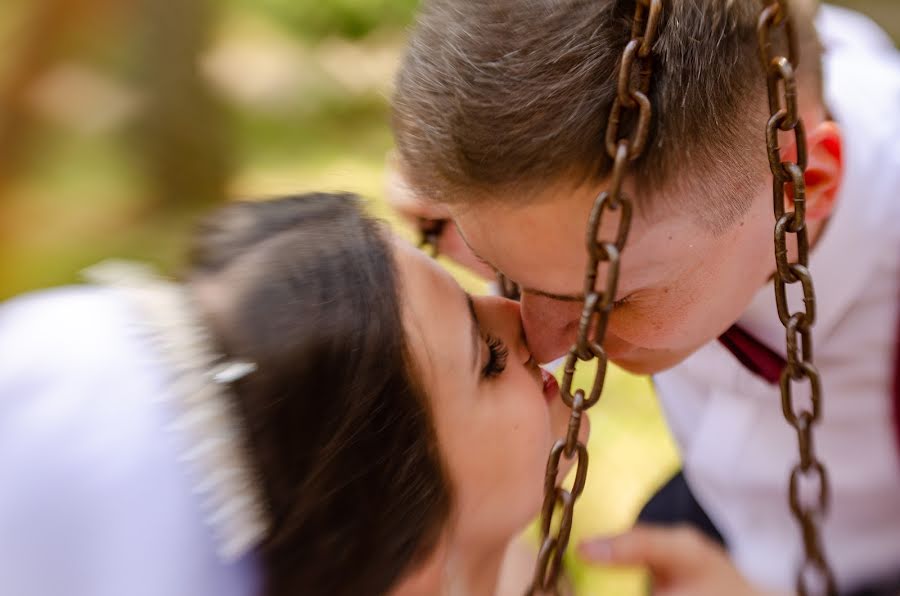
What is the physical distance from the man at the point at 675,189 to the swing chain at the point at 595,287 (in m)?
0.12

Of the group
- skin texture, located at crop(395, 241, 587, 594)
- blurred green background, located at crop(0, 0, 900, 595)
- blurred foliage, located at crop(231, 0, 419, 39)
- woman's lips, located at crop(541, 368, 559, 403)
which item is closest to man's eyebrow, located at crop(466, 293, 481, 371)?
skin texture, located at crop(395, 241, 587, 594)

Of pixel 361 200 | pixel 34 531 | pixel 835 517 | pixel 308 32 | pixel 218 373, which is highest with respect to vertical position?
pixel 308 32

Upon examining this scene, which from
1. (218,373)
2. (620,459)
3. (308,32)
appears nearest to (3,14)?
(308,32)

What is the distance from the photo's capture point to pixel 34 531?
822mm

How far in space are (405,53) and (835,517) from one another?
941 mm

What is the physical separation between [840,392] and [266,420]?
81cm

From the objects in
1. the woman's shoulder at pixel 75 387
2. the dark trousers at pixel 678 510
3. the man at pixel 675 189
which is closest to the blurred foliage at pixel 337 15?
the dark trousers at pixel 678 510

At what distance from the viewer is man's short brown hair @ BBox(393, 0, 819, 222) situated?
0.80 m

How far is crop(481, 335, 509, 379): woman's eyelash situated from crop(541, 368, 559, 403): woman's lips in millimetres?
74

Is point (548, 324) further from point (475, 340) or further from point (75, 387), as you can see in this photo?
point (75, 387)

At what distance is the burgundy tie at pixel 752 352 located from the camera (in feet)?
3.81

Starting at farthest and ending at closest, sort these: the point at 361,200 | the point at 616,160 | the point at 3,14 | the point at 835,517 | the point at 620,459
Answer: the point at 3,14 < the point at 620,459 < the point at 835,517 < the point at 361,200 < the point at 616,160

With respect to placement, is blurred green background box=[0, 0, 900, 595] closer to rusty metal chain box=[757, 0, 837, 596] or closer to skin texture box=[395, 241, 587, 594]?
skin texture box=[395, 241, 587, 594]

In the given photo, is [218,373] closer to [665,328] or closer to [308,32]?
[665,328]
